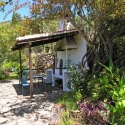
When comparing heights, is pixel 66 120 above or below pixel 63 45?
below

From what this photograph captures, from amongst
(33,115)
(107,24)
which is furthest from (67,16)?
(33,115)

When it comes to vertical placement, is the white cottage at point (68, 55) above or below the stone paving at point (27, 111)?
above

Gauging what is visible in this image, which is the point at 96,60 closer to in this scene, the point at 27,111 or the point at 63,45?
the point at 27,111

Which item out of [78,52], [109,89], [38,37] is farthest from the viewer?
[78,52]

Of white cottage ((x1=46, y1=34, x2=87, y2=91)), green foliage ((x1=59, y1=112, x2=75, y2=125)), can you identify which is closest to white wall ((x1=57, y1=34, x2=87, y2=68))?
white cottage ((x1=46, y1=34, x2=87, y2=91))

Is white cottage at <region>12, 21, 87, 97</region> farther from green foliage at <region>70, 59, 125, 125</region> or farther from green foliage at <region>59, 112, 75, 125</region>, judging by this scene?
green foliage at <region>59, 112, 75, 125</region>

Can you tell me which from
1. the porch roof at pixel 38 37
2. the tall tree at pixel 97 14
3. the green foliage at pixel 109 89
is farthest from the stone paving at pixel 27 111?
the tall tree at pixel 97 14

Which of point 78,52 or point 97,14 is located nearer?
point 97,14

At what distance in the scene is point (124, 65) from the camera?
1124 centimetres

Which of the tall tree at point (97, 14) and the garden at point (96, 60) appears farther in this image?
the tall tree at point (97, 14)

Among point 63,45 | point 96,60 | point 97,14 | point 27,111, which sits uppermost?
point 97,14

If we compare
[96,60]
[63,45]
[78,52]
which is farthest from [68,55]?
[96,60]

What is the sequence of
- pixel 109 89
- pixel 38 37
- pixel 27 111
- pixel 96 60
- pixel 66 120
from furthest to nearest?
pixel 38 37 < pixel 96 60 < pixel 27 111 < pixel 109 89 < pixel 66 120

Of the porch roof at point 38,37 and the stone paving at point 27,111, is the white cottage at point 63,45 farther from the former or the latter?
the stone paving at point 27,111
